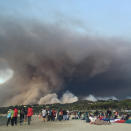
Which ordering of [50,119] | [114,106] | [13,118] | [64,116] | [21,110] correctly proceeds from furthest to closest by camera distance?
[114,106]
[64,116]
[50,119]
[21,110]
[13,118]

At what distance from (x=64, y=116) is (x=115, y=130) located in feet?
56.2

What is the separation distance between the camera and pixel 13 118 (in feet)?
73.6

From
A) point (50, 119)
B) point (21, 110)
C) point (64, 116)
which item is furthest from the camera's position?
point (64, 116)

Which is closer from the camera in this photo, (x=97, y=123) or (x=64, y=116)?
(x=97, y=123)

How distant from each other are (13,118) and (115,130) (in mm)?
11695

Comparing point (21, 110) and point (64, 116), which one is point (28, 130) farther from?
point (64, 116)

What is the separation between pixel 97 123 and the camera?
906 inches

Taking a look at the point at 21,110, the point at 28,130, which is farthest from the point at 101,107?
the point at 28,130

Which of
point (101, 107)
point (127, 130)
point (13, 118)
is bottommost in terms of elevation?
point (127, 130)

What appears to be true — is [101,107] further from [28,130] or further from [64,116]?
[28,130]

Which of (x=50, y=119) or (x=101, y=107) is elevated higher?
(x=101, y=107)

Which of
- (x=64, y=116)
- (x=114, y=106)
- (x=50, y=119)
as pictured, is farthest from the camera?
(x=114, y=106)

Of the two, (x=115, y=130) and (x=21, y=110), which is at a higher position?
(x=21, y=110)

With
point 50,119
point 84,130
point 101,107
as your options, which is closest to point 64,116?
point 50,119
